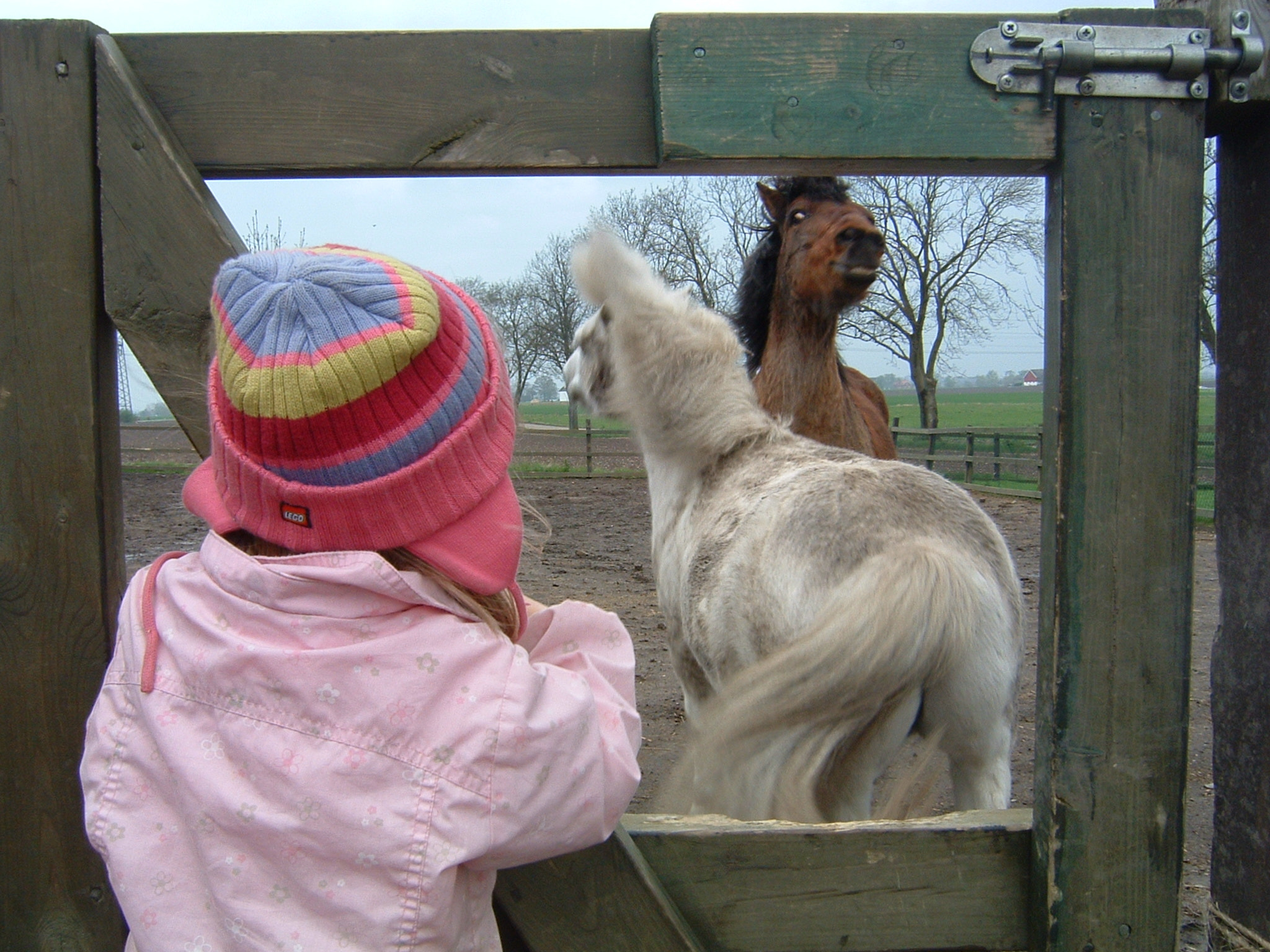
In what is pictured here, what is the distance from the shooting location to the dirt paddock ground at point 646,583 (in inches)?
151

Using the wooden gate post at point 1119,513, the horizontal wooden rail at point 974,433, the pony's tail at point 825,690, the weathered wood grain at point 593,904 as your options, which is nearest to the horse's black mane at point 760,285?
the pony's tail at point 825,690

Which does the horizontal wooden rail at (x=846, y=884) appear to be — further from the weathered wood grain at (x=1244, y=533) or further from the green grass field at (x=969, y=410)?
the green grass field at (x=969, y=410)

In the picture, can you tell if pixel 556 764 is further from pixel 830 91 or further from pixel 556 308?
pixel 556 308

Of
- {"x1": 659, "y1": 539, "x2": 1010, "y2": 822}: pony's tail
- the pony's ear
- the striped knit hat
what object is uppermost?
the pony's ear

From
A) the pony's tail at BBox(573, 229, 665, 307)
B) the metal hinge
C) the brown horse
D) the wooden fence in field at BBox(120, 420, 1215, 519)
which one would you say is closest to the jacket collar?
the metal hinge

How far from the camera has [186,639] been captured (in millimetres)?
1026

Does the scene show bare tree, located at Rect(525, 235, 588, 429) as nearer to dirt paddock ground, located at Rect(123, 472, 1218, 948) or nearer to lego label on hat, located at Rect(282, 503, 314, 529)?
dirt paddock ground, located at Rect(123, 472, 1218, 948)

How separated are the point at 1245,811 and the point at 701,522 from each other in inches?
62.3

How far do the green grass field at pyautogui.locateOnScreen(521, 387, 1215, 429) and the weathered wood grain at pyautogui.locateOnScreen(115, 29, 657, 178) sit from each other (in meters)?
19.4

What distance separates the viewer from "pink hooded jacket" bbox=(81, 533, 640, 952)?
0.97 meters

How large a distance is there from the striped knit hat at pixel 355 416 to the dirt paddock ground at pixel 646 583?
1.59 feet

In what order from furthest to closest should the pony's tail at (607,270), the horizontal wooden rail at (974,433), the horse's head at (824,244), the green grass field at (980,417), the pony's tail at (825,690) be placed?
the horizontal wooden rail at (974,433)
the green grass field at (980,417)
the horse's head at (824,244)
the pony's tail at (607,270)
the pony's tail at (825,690)

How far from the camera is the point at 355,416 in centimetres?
98

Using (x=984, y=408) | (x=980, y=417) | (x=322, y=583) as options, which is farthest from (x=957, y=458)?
(x=984, y=408)
